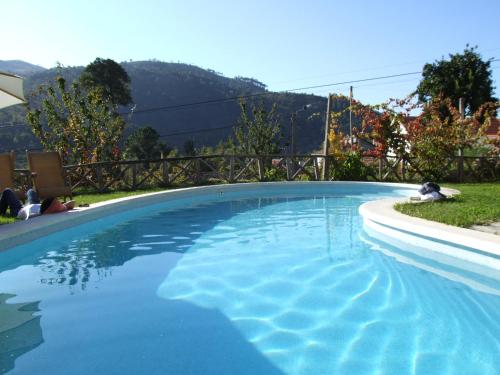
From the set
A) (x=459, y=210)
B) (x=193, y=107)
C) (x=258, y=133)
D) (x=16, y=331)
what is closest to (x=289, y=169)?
(x=459, y=210)

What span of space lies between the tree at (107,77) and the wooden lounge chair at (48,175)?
34.0 meters

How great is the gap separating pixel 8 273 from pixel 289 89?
94.0ft

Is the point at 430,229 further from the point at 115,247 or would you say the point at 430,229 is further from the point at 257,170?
the point at 257,170

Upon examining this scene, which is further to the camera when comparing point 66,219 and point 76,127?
point 76,127

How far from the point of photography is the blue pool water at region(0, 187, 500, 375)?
9.25 ft

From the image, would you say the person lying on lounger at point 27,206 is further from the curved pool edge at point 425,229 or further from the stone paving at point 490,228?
the stone paving at point 490,228

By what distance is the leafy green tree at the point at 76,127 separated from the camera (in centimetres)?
Result: 1404

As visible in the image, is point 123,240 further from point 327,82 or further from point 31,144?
point 31,144

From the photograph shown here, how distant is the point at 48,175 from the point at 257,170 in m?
8.35

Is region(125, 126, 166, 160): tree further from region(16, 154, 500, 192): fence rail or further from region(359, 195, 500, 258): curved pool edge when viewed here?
region(359, 195, 500, 258): curved pool edge

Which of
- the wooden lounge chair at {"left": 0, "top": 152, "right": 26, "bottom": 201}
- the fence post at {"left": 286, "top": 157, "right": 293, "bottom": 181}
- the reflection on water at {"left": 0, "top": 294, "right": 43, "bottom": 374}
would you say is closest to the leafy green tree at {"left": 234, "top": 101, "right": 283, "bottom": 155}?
the fence post at {"left": 286, "top": 157, "right": 293, "bottom": 181}

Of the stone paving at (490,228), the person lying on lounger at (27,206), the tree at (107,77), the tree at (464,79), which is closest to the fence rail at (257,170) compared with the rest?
the person lying on lounger at (27,206)

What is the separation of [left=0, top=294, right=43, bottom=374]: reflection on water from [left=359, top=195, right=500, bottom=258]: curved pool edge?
4480 millimetres

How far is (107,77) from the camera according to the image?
42094 millimetres
